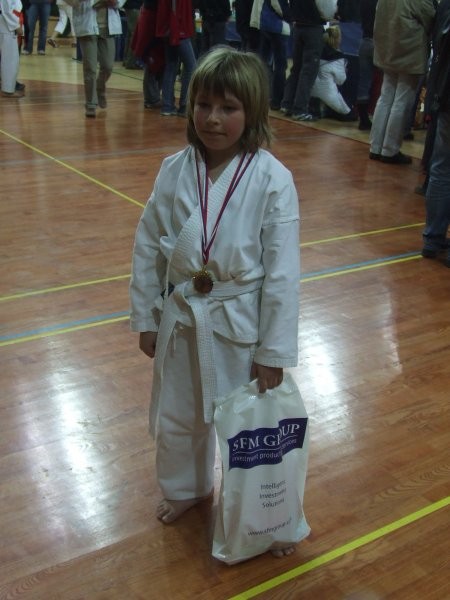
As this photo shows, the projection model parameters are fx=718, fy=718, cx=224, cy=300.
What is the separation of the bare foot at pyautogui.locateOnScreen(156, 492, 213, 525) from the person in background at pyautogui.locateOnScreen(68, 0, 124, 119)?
6.19 m

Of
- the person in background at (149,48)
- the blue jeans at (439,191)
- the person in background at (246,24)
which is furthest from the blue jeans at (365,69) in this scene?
the blue jeans at (439,191)

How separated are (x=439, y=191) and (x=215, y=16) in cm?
510

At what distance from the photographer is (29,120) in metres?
7.38

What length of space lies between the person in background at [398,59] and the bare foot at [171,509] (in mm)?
4828

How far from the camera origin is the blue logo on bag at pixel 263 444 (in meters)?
1.71

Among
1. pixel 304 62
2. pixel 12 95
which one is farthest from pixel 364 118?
pixel 12 95

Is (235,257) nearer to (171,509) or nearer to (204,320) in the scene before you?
(204,320)

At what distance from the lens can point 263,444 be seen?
1.72 metres

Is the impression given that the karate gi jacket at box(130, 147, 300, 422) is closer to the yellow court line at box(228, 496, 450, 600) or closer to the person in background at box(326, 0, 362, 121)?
the yellow court line at box(228, 496, 450, 600)

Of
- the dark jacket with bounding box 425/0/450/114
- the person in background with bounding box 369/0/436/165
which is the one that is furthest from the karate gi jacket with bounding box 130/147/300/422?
the person in background with bounding box 369/0/436/165

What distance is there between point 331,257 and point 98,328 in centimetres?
160

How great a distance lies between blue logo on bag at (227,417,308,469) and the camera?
1707mm

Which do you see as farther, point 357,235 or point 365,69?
point 365,69

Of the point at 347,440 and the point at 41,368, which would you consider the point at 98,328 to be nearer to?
the point at 41,368
